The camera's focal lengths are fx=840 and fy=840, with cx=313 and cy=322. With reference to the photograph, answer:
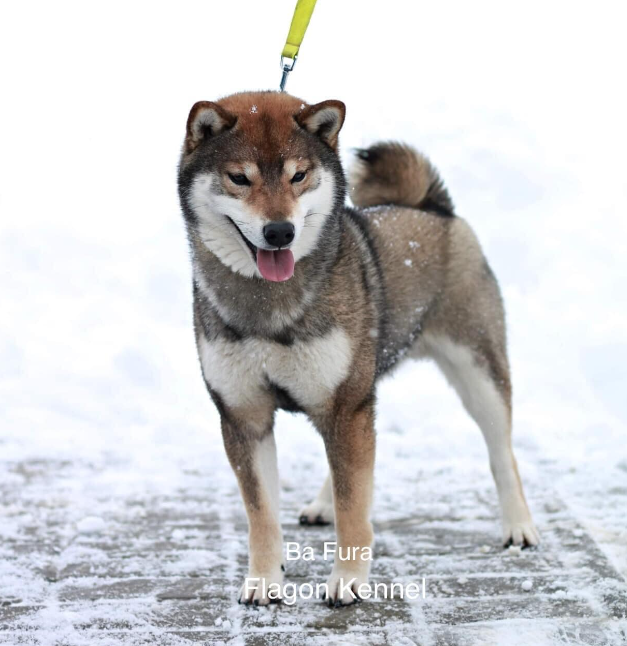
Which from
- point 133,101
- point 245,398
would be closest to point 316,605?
point 245,398

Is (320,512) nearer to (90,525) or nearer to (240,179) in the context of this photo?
(90,525)

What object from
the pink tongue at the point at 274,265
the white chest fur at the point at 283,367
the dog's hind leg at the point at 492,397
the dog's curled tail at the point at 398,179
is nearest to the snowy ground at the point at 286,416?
the dog's hind leg at the point at 492,397

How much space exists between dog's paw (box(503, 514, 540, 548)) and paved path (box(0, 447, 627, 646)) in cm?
6

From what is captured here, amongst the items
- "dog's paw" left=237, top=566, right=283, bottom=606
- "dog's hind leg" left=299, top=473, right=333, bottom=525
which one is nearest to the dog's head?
"dog's paw" left=237, top=566, right=283, bottom=606

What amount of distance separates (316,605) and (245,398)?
0.81m

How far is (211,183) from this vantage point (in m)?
2.81

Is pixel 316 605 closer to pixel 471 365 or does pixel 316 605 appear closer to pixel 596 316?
pixel 471 365

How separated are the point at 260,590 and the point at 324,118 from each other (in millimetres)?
1724

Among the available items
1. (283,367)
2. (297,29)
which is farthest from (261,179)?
(297,29)

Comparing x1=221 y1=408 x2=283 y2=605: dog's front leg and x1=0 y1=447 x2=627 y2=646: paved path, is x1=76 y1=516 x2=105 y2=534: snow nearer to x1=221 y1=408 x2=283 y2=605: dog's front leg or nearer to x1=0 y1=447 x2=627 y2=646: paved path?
x1=0 y1=447 x2=627 y2=646: paved path

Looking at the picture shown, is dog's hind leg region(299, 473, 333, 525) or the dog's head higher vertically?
the dog's head

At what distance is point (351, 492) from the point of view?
3.10 meters

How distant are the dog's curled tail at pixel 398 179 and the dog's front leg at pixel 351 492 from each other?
61.1 inches

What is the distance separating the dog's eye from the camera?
276cm
